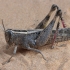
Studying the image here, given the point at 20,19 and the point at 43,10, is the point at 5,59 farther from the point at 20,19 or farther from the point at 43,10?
the point at 43,10

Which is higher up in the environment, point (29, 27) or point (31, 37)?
point (31, 37)

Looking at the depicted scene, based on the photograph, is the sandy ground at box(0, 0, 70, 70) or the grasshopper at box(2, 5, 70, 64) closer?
the sandy ground at box(0, 0, 70, 70)

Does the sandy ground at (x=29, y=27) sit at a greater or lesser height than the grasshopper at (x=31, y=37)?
lesser

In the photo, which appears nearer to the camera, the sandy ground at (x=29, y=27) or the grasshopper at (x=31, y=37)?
the sandy ground at (x=29, y=27)

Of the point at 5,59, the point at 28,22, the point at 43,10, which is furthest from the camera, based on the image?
the point at 43,10

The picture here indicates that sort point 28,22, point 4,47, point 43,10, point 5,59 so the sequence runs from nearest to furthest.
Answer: point 5,59 → point 4,47 → point 28,22 → point 43,10

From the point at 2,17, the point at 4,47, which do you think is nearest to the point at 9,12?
the point at 2,17

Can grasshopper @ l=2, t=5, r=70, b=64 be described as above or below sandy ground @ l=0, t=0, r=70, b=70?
above

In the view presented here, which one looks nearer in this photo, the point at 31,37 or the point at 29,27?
the point at 31,37
